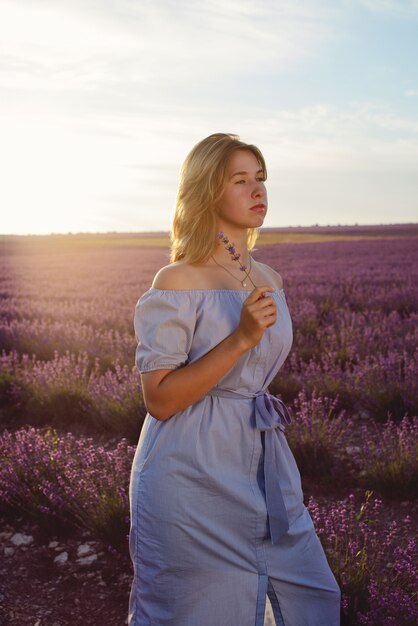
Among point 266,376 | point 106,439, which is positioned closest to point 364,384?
point 106,439

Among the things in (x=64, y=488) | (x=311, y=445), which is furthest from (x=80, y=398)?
(x=311, y=445)

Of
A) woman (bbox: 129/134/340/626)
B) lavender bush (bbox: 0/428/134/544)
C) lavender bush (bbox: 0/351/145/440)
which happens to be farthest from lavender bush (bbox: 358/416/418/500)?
lavender bush (bbox: 0/351/145/440)

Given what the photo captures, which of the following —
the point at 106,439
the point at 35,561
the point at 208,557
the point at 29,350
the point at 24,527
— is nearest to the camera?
the point at 208,557

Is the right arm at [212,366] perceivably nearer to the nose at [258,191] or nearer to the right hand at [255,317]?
the right hand at [255,317]

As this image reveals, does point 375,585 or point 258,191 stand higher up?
point 258,191

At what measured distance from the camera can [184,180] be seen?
210cm

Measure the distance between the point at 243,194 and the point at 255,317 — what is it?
0.46 metres

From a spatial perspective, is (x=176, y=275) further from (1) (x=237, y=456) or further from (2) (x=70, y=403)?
(2) (x=70, y=403)

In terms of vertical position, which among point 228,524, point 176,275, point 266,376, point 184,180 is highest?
point 184,180

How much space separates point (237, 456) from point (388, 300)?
885cm

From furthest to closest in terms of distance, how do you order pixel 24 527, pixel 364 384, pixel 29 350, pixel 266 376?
1. pixel 29 350
2. pixel 364 384
3. pixel 24 527
4. pixel 266 376

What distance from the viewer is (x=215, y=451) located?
1.92 metres

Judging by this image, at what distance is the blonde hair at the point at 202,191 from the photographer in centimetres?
203

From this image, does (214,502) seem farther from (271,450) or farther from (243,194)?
(243,194)
